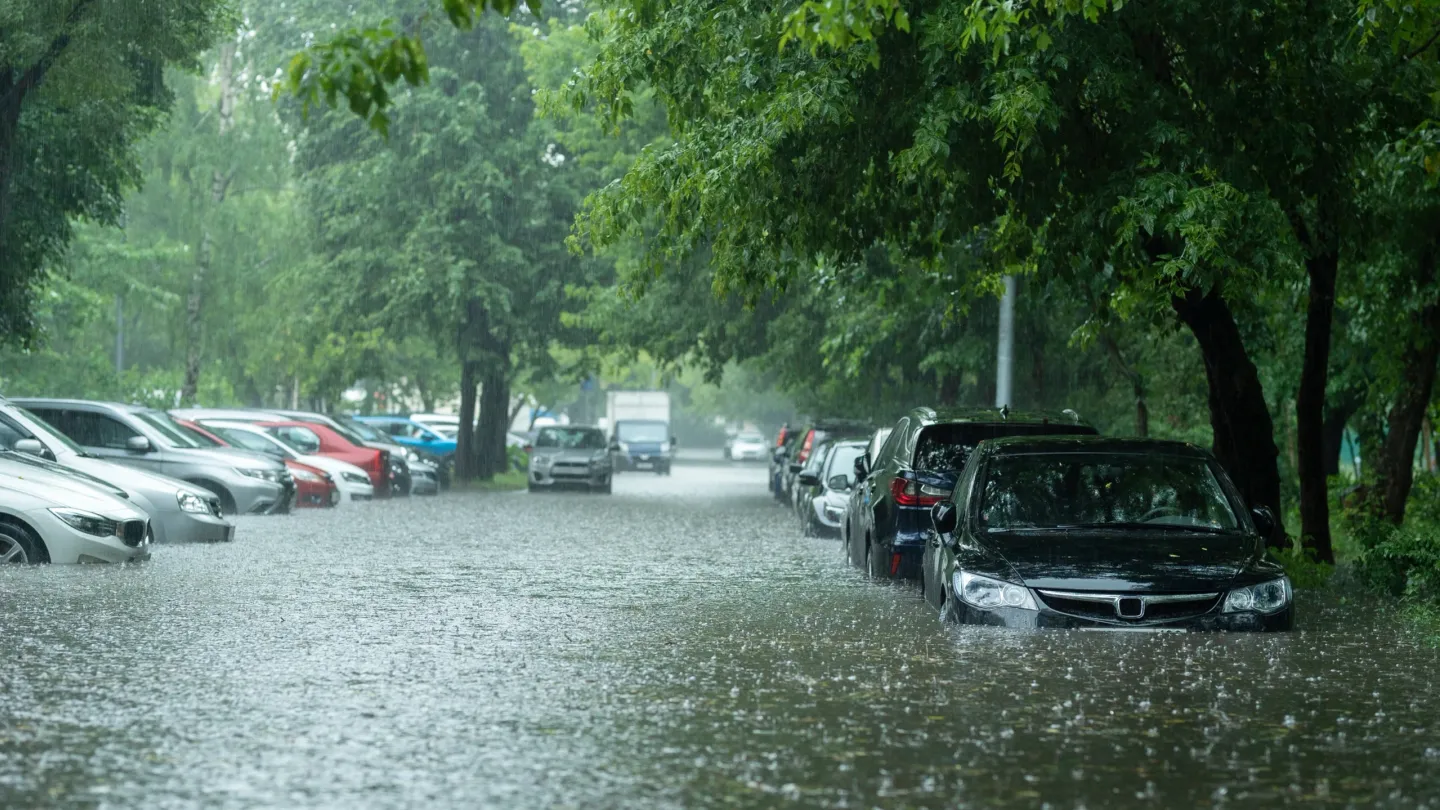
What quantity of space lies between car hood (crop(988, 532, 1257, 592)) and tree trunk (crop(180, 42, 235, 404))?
1679 inches

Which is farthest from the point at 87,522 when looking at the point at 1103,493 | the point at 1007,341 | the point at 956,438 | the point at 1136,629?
the point at 1007,341

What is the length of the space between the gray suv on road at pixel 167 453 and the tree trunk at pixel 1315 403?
1307cm

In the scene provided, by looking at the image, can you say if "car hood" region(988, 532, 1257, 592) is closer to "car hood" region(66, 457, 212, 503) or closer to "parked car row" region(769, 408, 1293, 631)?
"parked car row" region(769, 408, 1293, 631)

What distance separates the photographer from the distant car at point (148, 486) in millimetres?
20828

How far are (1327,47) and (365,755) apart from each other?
10767mm

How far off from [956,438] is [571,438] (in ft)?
98.1

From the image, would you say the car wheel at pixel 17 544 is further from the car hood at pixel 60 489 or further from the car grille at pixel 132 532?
the car grille at pixel 132 532

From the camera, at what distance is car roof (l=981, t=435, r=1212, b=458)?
41.9ft

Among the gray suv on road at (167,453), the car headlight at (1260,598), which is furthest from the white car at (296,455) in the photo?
the car headlight at (1260,598)

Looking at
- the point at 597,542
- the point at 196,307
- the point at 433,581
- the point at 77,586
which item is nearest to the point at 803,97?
the point at 433,581

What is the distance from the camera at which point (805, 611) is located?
14344 millimetres

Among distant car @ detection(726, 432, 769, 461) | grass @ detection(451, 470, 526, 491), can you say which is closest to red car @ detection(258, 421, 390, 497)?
grass @ detection(451, 470, 526, 491)

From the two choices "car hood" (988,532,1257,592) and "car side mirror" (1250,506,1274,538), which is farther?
"car side mirror" (1250,506,1274,538)

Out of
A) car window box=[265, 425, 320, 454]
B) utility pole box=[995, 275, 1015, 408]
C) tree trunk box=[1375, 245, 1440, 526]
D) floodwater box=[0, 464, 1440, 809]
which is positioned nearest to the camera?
floodwater box=[0, 464, 1440, 809]
